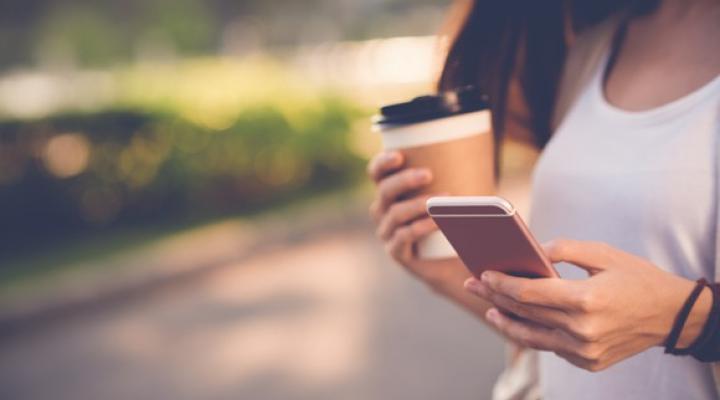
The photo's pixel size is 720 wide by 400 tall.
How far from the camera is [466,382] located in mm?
4031

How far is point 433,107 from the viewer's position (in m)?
1.38

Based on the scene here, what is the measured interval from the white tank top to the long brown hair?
253mm

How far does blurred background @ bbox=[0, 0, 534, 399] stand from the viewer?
4.48 m

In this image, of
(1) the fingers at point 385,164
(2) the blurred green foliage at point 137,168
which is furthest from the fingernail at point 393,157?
(2) the blurred green foliage at point 137,168

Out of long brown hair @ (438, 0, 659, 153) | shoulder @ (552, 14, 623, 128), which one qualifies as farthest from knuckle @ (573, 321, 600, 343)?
long brown hair @ (438, 0, 659, 153)

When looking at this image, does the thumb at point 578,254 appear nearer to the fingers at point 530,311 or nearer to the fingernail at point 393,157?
the fingers at point 530,311

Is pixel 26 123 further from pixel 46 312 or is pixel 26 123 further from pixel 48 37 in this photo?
pixel 48 37

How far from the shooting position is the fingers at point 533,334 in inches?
41.2

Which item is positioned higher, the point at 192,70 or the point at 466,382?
the point at 192,70

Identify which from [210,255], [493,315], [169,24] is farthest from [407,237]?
[169,24]

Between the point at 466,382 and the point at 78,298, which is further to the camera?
the point at 78,298

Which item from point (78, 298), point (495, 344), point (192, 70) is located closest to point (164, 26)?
point (192, 70)

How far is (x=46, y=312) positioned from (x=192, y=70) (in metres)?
4.84

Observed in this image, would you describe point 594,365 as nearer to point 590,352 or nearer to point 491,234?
point 590,352
